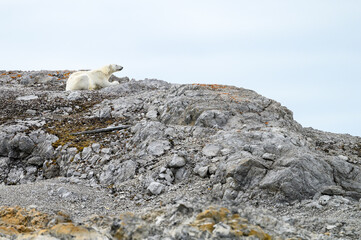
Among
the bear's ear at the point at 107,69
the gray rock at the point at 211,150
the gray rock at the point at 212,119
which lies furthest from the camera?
the bear's ear at the point at 107,69

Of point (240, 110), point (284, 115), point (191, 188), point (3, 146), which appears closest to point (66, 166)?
point (3, 146)

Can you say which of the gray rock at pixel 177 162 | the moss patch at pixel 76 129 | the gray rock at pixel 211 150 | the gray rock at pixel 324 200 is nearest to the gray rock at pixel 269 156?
the gray rock at pixel 211 150

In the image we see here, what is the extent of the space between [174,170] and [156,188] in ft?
3.35

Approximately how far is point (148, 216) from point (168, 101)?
1120 cm

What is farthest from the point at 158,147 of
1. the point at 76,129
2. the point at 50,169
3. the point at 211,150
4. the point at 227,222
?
the point at 227,222

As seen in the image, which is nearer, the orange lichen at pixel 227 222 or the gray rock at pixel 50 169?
the orange lichen at pixel 227 222

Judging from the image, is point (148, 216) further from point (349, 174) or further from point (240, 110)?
point (240, 110)

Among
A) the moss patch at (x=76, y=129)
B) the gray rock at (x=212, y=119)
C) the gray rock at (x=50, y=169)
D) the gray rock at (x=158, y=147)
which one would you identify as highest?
the gray rock at (x=212, y=119)

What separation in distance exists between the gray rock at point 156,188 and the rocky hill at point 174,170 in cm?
3

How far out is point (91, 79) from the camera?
26938 millimetres

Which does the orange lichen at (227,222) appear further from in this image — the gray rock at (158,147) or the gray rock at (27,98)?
the gray rock at (27,98)

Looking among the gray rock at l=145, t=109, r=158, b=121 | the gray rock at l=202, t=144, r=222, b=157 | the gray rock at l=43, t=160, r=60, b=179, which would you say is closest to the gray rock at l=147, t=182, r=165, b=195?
the gray rock at l=202, t=144, r=222, b=157

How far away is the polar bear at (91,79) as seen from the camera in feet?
85.3

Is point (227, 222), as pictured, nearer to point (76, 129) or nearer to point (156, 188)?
point (156, 188)
